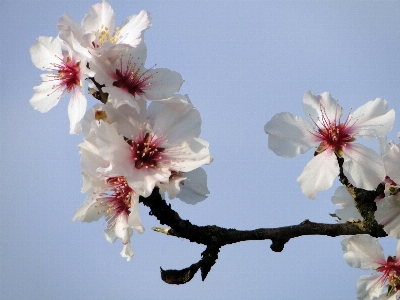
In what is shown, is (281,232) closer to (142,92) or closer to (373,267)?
(373,267)

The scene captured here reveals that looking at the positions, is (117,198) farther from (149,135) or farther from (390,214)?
(390,214)

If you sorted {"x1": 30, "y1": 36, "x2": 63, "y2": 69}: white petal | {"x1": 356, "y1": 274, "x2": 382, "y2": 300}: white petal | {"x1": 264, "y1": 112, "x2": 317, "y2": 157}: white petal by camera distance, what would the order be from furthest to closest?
1. {"x1": 356, "y1": 274, "x2": 382, "y2": 300}: white petal
2. {"x1": 30, "y1": 36, "x2": 63, "y2": 69}: white petal
3. {"x1": 264, "y1": 112, "x2": 317, "y2": 157}: white petal

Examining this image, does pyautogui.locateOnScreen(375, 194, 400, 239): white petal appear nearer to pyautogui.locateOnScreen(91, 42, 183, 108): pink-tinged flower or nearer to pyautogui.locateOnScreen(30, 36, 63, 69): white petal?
pyautogui.locateOnScreen(91, 42, 183, 108): pink-tinged flower

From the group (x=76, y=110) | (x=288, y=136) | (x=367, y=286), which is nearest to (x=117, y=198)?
(x=76, y=110)

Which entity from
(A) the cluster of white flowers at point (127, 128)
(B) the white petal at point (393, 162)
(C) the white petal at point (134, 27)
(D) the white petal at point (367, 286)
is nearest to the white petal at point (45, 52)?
(A) the cluster of white flowers at point (127, 128)

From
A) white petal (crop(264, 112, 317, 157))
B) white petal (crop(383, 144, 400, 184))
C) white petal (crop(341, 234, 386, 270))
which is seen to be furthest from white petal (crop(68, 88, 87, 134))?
white petal (crop(341, 234, 386, 270))

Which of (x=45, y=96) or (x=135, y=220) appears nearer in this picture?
(x=135, y=220)

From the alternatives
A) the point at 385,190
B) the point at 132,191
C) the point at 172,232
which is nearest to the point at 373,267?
the point at 385,190
